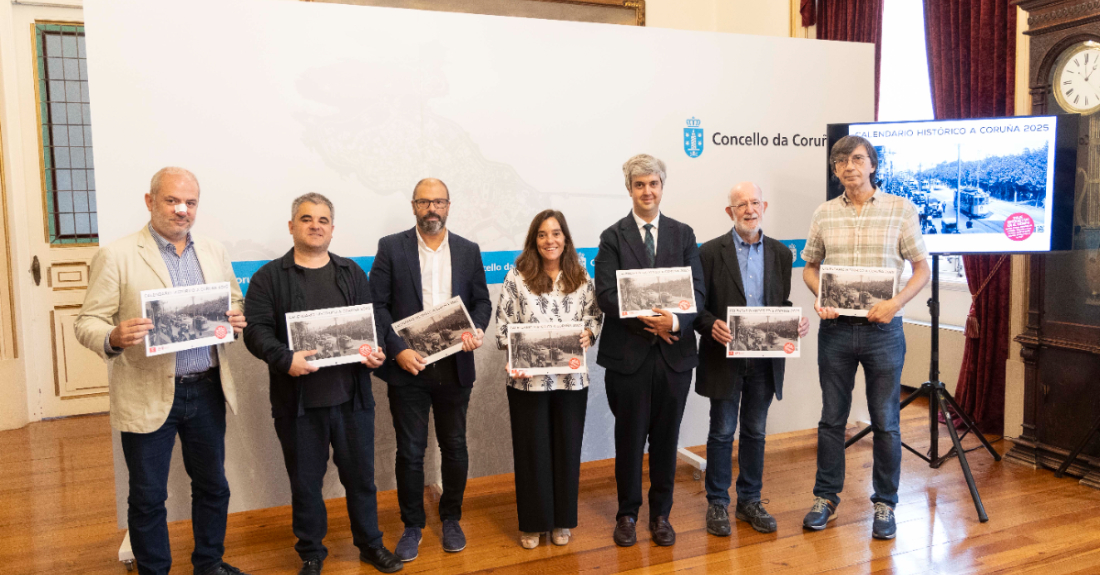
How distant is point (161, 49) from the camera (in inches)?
130

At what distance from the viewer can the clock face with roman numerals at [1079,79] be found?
3.79 metres

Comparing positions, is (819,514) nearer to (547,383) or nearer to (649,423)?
(649,423)

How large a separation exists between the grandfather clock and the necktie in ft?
8.12

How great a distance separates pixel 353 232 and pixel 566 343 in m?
1.33

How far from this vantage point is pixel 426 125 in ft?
12.3

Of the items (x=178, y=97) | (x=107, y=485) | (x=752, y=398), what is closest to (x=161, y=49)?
(x=178, y=97)

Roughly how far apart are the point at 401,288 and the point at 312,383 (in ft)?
1.72

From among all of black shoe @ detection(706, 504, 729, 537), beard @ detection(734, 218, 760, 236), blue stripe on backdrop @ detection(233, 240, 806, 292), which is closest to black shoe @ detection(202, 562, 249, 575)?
blue stripe on backdrop @ detection(233, 240, 806, 292)

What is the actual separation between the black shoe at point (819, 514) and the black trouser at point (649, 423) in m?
0.62

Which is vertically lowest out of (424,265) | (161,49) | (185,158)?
(424,265)

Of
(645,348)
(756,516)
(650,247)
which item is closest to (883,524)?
(756,516)

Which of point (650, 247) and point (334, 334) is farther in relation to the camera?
point (650, 247)

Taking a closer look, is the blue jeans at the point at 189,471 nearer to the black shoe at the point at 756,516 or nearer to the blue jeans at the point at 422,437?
the blue jeans at the point at 422,437

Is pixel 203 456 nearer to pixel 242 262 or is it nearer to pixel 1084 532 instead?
pixel 242 262
